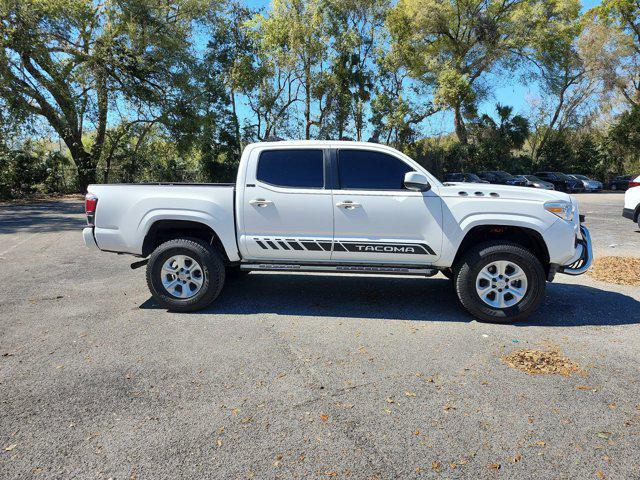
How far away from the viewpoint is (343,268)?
5320 millimetres

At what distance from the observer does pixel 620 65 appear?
39.2m

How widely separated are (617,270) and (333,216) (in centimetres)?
524

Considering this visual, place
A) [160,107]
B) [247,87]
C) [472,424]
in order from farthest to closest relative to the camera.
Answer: [247,87]
[160,107]
[472,424]

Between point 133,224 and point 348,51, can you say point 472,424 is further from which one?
point 348,51

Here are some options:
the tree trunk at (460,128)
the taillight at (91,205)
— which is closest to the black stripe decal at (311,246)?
the taillight at (91,205)

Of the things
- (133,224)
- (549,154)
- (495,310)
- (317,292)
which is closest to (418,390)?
(495,310)

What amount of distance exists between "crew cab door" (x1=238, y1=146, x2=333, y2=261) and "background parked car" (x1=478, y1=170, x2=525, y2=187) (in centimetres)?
3045

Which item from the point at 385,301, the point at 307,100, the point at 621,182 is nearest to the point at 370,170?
the point at 385,301

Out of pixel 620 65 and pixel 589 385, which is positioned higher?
pixel 620 65

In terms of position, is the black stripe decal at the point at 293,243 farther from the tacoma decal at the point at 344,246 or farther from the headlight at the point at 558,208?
the headlight at the point at 558,208

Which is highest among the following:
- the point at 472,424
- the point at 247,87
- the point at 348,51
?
the point at 348,51

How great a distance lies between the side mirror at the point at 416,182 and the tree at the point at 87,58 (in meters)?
22.1

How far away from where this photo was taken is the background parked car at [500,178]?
32.9 meters

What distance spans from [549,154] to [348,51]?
20.9 meters
